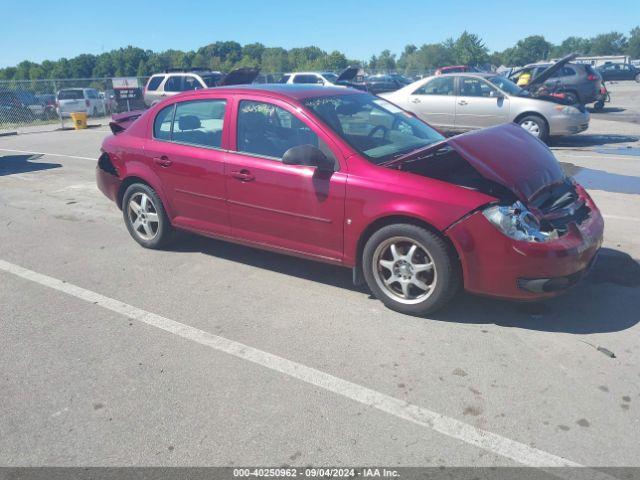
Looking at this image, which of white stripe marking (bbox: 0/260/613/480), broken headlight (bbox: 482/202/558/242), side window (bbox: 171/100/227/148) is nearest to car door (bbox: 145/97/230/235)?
side window (bbox: 171/100/227/148)

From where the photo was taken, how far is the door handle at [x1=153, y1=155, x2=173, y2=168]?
5203 millimetres

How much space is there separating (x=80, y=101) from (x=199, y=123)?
74.1ft

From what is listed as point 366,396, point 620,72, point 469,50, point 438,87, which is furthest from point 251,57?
point 366,396

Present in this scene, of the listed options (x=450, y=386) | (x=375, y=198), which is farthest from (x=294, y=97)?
(x=450, y=386)

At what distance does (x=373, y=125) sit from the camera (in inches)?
187

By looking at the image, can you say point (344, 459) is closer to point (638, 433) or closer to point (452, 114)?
point (638, 433)

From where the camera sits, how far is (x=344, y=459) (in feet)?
8.63

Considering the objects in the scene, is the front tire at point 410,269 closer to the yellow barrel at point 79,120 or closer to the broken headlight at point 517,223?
the broken headlight at point 517,223

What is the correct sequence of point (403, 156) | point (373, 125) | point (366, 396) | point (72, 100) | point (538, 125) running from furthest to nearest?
point (72, 100) < point (538, 125) < point (373, 125) < point (403, 156) < point (366, 396)

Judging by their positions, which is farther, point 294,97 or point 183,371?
point 294,97

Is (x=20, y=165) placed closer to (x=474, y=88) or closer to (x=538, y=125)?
(x=474, y=88)

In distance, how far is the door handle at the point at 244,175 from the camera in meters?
4.61

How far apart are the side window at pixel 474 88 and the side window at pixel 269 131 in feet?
28.1

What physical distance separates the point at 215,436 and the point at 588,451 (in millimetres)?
1855
